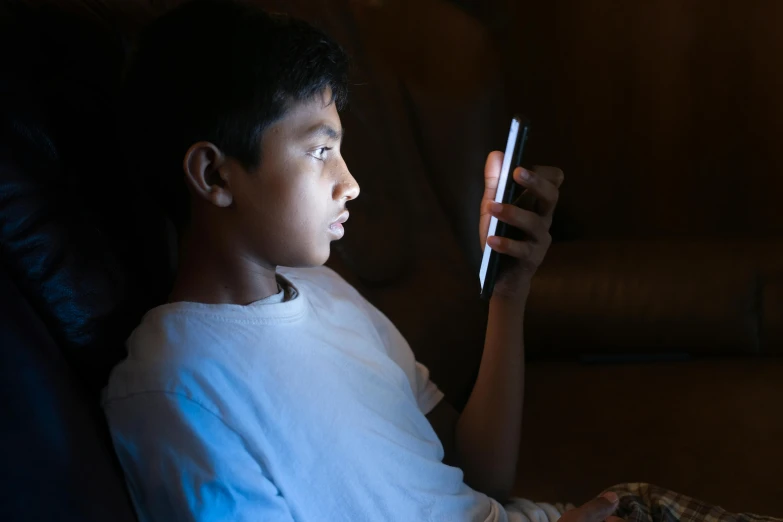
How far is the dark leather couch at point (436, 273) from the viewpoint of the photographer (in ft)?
2.27

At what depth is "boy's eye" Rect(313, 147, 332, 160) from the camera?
2.50ft

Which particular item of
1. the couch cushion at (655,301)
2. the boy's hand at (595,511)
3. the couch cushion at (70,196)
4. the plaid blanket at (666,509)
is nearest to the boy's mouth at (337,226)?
the couch cushion at (70,196)

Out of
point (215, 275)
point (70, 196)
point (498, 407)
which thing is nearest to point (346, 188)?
point (215, 275)

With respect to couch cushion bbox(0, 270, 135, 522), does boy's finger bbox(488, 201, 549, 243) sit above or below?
above

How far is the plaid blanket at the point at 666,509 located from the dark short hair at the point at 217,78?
1.96ft

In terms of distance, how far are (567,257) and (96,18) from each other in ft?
3.09

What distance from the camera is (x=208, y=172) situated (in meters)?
0.74

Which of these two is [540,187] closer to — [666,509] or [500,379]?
[500,379]

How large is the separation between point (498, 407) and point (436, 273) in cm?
36

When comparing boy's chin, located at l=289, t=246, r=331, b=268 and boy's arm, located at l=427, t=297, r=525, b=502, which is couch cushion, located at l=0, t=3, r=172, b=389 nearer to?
boy's chin, located at l=289, t=246, r=331, b=268

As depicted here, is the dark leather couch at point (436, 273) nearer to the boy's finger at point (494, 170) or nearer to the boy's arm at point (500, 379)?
the boy's arm at point (500, 379)

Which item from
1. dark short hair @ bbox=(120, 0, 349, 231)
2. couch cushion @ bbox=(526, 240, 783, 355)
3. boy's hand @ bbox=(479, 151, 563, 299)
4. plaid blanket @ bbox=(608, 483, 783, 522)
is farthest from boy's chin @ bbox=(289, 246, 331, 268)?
couch cushion @ bbox=(526, 240, 783, 355)

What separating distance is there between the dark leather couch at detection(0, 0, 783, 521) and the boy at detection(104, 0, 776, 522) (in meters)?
0.05

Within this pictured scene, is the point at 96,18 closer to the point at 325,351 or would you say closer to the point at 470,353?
the point at 325,351
